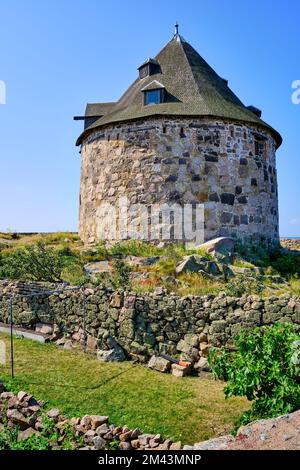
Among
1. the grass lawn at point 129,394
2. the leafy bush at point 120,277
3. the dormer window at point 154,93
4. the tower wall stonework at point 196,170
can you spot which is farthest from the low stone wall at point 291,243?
the grass lawn at point 129,394

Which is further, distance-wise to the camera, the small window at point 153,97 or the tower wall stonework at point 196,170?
the small window at point 153,97

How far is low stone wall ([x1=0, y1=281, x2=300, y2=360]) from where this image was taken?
366 inches

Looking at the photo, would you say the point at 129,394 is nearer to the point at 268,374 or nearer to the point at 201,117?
A: the point at 268,374

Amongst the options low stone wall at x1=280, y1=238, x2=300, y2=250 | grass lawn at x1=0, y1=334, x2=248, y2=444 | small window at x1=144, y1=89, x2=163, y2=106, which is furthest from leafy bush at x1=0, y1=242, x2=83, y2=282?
low stone wall at x1=280, y1=238, x2=300, y2=250

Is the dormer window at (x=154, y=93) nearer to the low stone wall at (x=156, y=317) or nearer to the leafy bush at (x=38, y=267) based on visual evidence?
the leafy bush at (x=38, y=267)

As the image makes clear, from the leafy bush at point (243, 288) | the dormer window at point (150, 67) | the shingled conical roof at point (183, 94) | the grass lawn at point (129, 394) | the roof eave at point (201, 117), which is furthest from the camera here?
the dormer window at point (150, 67)

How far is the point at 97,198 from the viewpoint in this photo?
19422 mm

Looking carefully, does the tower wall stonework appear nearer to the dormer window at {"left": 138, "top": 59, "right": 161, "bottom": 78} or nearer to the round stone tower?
the round stone tower

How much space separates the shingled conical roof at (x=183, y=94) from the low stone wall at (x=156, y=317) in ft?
31.9

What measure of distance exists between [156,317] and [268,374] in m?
4.09

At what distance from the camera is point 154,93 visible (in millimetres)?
18875

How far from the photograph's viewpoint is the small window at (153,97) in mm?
18734

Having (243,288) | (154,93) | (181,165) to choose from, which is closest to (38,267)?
(243,288)
